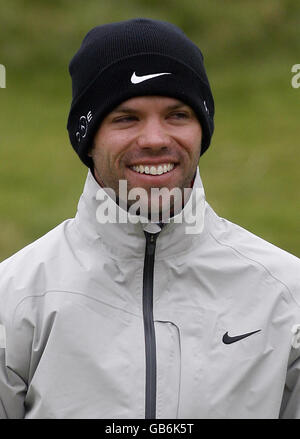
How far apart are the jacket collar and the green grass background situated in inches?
206

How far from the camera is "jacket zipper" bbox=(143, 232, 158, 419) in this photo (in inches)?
98.1

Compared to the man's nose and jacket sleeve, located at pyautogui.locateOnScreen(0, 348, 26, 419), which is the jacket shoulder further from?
the man's nose

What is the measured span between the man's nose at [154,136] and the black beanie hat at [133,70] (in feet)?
0.26

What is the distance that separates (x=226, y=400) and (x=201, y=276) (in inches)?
12.3

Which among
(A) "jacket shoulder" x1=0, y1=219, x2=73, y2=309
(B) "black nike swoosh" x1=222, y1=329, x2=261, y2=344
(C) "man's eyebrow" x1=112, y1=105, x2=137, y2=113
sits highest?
(C) "man's eyebrow" x1=112, y1=105, x2=137, y2=113

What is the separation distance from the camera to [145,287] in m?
2.59

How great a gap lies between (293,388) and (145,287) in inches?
17.1

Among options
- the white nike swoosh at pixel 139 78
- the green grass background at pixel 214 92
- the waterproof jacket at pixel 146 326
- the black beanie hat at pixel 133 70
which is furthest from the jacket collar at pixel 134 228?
the green grass background at pixel 214 92

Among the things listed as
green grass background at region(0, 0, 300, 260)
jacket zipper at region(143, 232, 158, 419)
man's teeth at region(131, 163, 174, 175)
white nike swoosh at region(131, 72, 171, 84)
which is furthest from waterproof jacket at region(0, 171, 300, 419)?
green grass background at region(0, 0, 300, 260)

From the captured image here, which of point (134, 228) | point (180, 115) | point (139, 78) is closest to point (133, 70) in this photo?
point (139, 78)

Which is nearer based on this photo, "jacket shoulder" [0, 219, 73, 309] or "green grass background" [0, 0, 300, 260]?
"jacket shoulder" [0, 219, 73, 309]

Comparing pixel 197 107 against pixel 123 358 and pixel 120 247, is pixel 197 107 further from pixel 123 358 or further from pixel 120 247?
pixel 123 358

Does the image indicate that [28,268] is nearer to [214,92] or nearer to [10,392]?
[10,392]
